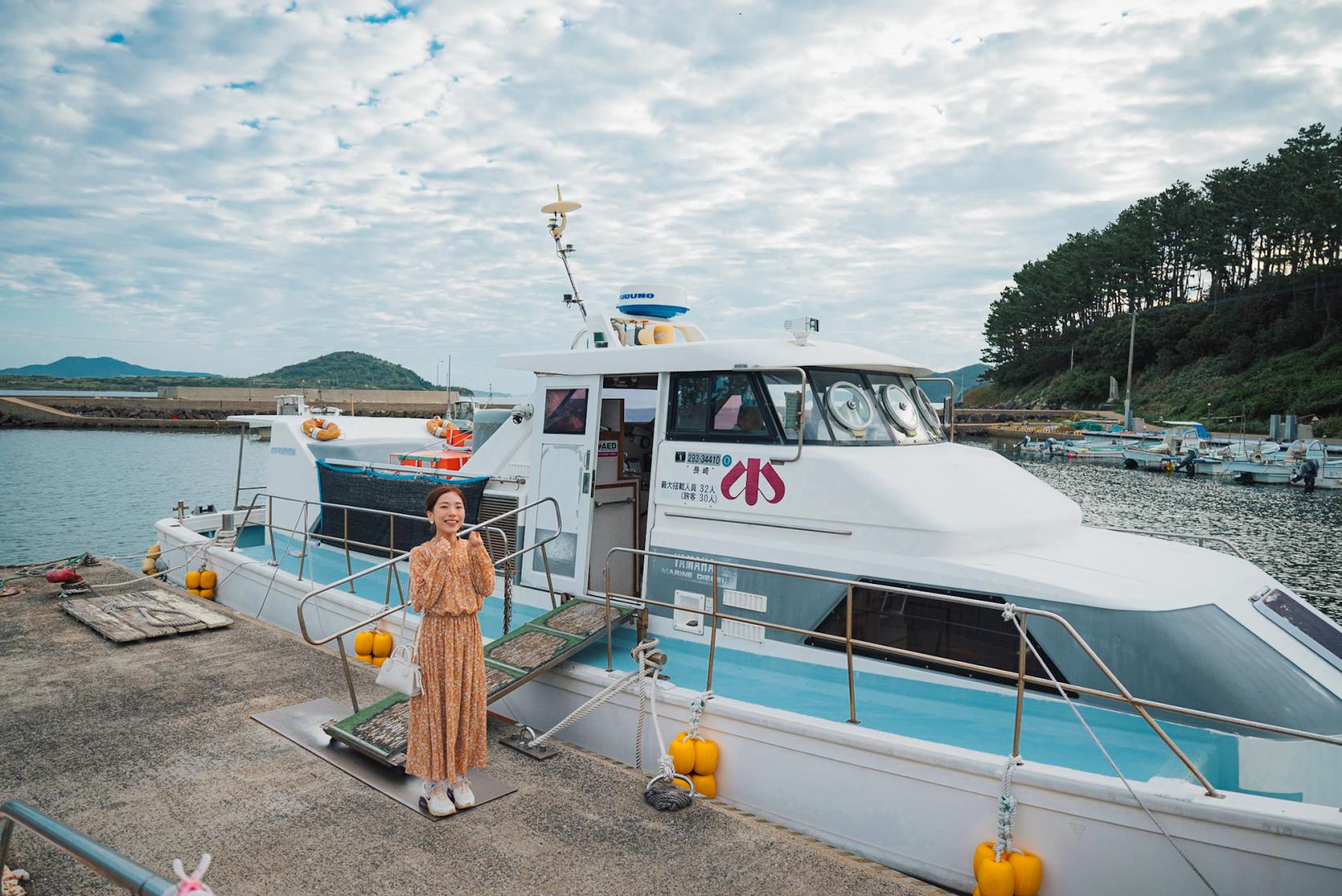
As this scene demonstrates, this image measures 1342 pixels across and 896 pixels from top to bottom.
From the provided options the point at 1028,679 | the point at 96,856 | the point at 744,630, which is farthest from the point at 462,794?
the point at 1028,679

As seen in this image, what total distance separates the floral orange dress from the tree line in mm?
64164

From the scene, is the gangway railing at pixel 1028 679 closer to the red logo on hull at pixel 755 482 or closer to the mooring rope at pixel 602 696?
the mooring rope at pixel 602 696

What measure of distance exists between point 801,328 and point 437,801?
13.7ft

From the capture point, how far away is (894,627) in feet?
16.9

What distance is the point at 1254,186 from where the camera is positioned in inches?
2306

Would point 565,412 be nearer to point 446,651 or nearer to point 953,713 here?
point 446,651

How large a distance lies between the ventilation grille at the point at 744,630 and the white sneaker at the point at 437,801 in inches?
89.8

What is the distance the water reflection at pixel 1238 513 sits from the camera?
768 inches

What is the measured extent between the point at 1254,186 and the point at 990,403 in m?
33.4

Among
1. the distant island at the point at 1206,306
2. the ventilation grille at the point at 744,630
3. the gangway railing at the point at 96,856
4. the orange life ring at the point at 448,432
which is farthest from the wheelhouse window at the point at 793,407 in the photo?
the distant island at the point at 1206,306

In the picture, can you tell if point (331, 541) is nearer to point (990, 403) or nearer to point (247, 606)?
point (247, 606)

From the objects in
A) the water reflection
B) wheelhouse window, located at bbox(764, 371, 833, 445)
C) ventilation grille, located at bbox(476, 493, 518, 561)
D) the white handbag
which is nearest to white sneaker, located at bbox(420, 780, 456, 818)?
the white handbag

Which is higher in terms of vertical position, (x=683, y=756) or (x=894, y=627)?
(x=894, y=627)

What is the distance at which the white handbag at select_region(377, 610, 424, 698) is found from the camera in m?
4.07
